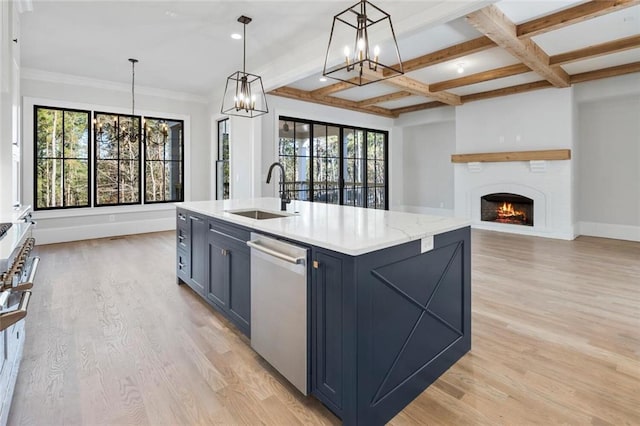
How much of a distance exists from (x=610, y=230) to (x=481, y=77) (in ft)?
12.0

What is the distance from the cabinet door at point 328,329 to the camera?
5.10 feet

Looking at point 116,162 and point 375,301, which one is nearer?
point 375,301

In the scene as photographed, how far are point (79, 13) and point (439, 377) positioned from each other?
4873mm

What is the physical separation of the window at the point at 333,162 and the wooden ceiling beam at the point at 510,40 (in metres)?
3.92

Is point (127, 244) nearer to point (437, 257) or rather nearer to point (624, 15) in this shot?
point (437, 257)

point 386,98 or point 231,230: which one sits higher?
point 386,98

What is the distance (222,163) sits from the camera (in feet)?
24.5

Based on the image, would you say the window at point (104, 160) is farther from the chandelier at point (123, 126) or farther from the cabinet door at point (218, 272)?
the cabinet door at point (218, 272)

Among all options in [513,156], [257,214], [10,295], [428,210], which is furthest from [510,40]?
[428,210]

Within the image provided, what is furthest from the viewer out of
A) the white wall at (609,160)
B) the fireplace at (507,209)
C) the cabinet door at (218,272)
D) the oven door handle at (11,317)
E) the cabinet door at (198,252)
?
the fireplace at (507,209)

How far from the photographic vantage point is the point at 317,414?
→ 169cm

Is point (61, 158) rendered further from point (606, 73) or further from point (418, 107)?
point (606, 73)

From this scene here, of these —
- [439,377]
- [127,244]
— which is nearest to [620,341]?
[439,377]

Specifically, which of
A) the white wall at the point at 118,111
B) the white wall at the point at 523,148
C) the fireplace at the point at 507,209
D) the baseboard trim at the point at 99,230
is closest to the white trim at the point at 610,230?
the white wall at the point at 523,148
